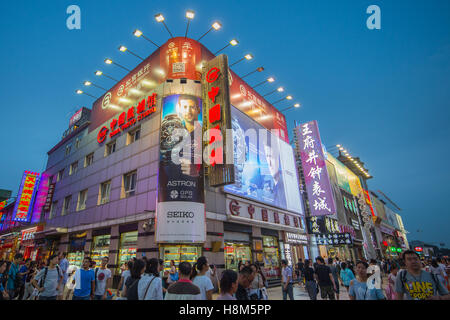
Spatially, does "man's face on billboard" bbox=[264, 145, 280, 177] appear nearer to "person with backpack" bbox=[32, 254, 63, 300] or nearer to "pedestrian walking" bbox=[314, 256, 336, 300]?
"pedestrian walking" bbox=[314, 256, 336, 300]

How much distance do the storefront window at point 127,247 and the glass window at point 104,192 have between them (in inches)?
177

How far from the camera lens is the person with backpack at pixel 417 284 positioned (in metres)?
4.17

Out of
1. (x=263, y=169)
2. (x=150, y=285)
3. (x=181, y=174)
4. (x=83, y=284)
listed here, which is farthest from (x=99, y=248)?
(x=150, y=285)

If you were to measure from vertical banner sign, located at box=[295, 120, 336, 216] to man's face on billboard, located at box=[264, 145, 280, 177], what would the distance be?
19.4 ft

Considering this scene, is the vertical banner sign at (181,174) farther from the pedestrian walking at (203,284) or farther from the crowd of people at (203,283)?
the pedestrian walking at (203,284)

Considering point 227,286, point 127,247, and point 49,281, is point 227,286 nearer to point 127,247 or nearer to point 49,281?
point 49,281

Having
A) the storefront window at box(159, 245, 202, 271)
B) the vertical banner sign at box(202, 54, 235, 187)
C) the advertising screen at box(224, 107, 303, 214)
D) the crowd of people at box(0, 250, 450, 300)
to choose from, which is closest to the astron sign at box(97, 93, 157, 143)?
the vertical banner sign at box(202, 54, 235, 187)

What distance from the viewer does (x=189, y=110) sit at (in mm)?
16172

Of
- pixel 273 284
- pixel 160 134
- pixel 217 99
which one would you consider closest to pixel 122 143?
pixel 160 134

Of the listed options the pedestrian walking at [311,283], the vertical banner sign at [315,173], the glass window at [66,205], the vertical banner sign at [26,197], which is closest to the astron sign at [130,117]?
the glass window at [66,205]

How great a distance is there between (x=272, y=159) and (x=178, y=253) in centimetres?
1334

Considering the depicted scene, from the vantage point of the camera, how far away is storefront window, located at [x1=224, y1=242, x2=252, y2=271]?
1633 cm

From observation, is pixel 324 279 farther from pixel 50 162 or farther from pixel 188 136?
pixel 50 162
